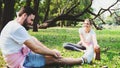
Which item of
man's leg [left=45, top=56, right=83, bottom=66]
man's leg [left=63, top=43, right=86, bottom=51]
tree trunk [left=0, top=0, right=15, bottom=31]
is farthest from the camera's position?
tree trunk [left=0, top=0, right=15, bottom=31]

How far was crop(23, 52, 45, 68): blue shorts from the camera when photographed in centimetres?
782

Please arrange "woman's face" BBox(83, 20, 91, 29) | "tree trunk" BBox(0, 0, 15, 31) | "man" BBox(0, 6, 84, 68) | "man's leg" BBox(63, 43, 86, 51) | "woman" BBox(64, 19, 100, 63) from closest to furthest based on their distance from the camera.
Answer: "man" BBox(0, 6, 84, 68), "woman" BBox(64, 19, 100, 63), "woman's face" BBox(83, 20, 91, 29), "man's leg" BBox(63, 43, 86, 51), "tree trunk" BBox(0, 0, 15, 31)

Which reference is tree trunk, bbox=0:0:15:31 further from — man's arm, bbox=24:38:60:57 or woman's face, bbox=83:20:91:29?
man's arm, bbox=24:38:60:57

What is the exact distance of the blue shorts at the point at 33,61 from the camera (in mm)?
7824

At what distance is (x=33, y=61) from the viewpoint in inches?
314

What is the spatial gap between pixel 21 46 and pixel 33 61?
483 mm

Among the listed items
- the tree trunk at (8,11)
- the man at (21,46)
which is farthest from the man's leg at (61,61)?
the tree trunk at (8,11)

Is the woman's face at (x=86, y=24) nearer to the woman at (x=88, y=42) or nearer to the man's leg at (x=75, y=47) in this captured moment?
the woman at (x=88, y=42)

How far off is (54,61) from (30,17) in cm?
194

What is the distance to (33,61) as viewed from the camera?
796 cm

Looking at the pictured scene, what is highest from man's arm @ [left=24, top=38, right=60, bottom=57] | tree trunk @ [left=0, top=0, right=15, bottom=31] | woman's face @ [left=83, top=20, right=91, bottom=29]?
tree trunk @ [left=0, top=0, right=15, bottom=31]

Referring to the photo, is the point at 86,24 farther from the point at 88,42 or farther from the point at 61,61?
the point at 61,61

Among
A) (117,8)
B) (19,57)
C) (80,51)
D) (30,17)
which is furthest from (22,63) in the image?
(117,8)

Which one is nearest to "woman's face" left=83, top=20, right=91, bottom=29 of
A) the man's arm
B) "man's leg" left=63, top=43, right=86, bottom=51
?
"man's leg" left=63, top=43, right=86, bottom=51
